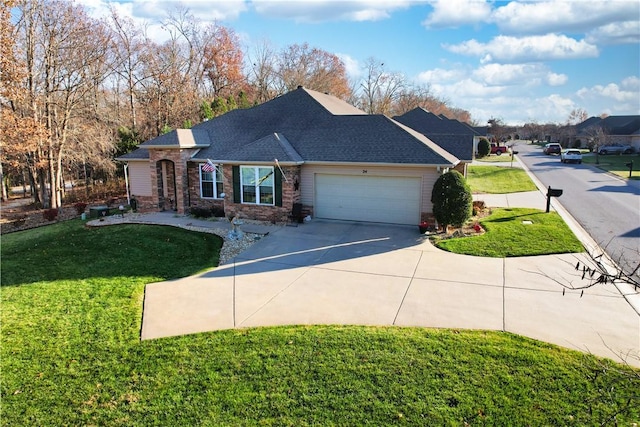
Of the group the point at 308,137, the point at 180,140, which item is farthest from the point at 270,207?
the point at 180,140

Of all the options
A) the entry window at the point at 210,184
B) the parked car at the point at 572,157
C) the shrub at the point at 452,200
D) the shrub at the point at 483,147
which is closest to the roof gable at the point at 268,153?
the entry window at the point at 210,184

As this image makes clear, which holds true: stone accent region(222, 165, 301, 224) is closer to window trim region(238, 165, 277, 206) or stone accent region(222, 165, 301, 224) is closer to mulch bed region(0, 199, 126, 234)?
window trim region(238, 165, 277, 206)

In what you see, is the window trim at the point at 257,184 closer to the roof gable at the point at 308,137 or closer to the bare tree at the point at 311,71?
the roof gable at the point at 308,137

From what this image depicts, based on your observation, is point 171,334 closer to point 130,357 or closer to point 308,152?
point 130,357

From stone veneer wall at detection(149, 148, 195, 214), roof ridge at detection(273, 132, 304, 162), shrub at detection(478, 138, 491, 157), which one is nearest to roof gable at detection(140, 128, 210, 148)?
stone veneer wall at detection(149, 148, 195, 214)

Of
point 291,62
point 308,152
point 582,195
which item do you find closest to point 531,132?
point 291,62

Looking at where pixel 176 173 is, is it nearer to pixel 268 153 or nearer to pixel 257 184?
pixel 257 184
